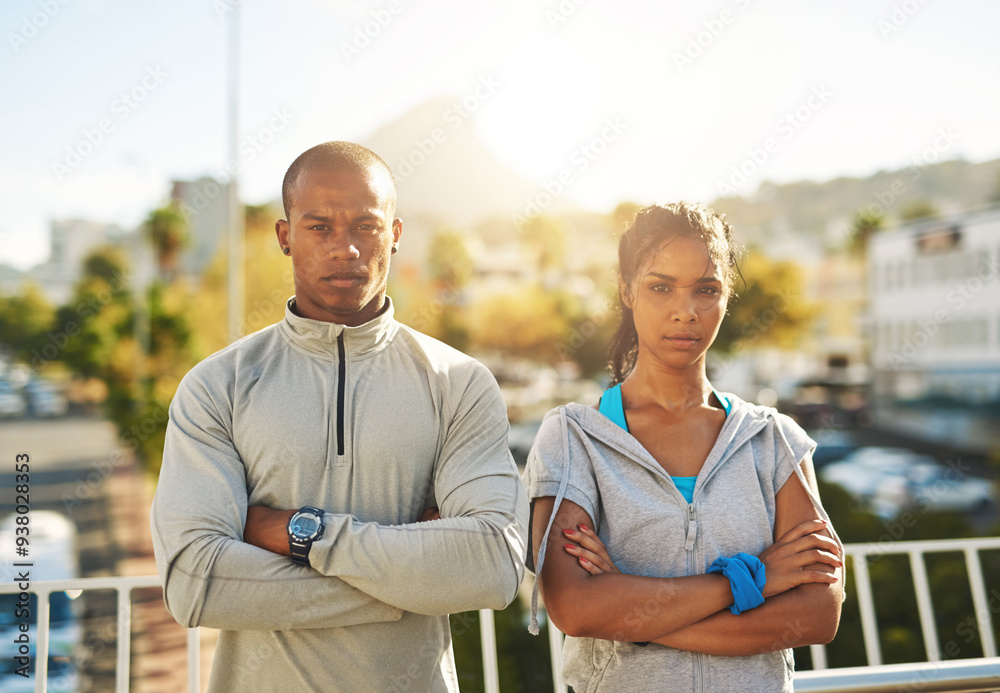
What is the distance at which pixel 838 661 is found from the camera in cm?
493

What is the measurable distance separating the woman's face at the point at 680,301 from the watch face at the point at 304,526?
3.14 feet

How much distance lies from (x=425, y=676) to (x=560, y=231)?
149ft

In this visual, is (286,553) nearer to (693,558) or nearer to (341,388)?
(341,388)

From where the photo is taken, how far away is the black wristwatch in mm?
1634

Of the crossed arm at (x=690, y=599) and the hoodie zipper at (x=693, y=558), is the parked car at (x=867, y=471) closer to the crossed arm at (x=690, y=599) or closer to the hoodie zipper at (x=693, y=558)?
the crossed arm at (x=690, y=599)

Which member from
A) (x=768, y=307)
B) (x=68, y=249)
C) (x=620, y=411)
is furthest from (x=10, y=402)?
(x=620, y=411)

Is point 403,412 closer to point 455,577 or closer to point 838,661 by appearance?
point 455,577

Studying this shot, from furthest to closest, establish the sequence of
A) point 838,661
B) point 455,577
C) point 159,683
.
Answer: point 159,683
point 838,661
point 455,577

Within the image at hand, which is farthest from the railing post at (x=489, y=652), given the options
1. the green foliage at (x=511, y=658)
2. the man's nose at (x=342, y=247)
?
the green foliage at (x=511, y=658)

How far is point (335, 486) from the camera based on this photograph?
1.72 meters

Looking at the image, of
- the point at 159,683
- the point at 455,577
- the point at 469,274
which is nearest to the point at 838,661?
the point at 455,577

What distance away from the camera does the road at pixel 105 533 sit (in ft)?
22.8

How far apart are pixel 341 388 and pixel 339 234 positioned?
36 cm

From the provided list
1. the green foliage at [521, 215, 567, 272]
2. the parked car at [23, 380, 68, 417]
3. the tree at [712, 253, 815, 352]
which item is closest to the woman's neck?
the tree at [712, 253, 815, 352]
